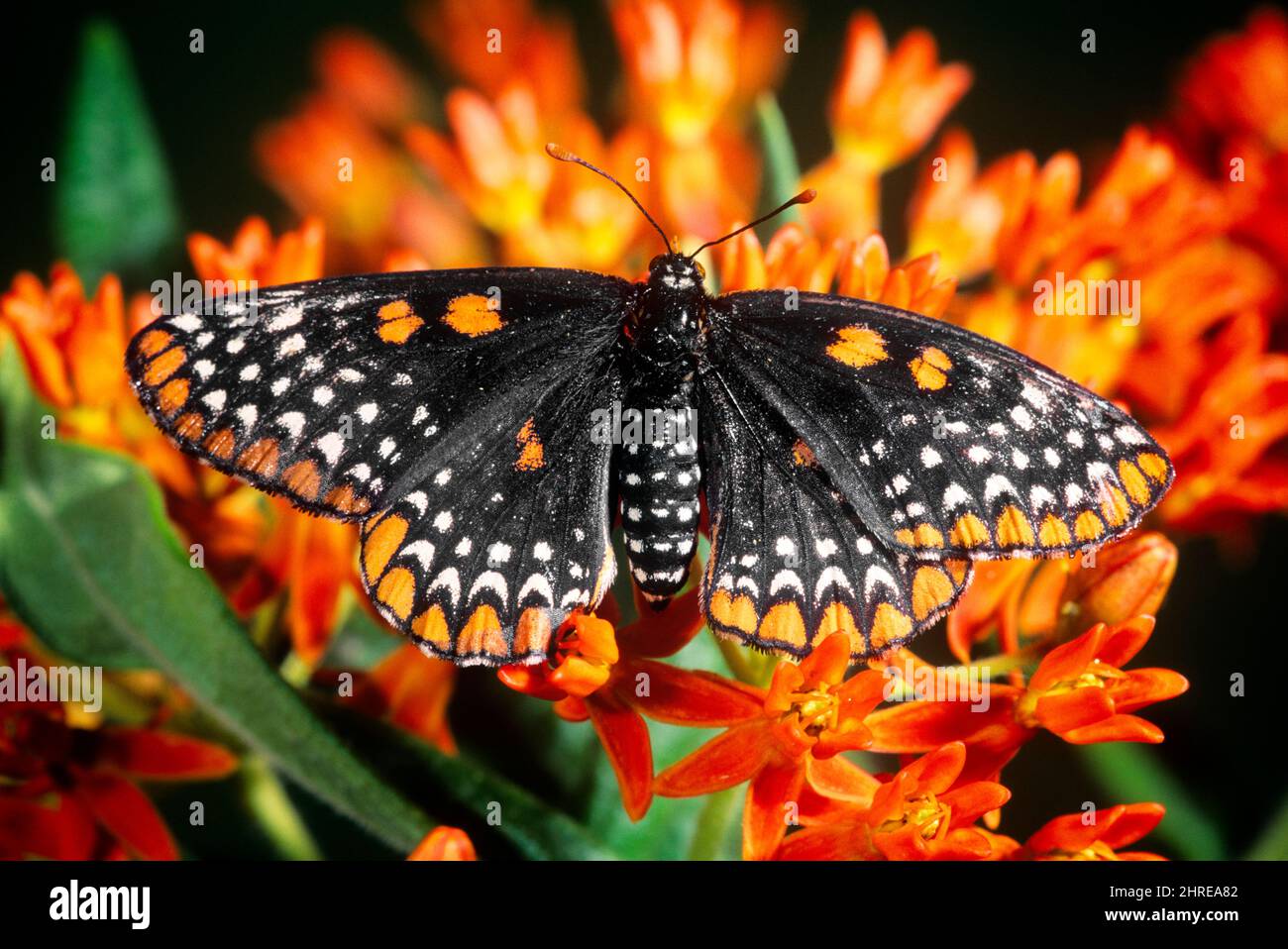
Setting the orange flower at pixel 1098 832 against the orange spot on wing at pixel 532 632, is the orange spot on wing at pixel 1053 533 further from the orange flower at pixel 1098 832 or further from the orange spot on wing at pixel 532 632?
the orange spot on wing at pixel 532 632

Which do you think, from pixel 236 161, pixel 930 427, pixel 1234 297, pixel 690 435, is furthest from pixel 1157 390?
pixel 236 161

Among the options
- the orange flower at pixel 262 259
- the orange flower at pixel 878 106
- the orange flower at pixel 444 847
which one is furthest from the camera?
the orange flower at pixel 878 106

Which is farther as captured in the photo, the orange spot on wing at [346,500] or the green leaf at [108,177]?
the green leaf at [108,177]

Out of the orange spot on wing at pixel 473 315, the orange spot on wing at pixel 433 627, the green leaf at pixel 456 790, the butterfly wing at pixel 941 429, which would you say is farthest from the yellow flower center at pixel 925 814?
the orange spot on wing at pixel 473 315

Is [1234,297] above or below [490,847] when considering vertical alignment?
above

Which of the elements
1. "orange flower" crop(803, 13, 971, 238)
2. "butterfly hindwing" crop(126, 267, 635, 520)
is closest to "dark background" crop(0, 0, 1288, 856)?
"orange flower" crop(803, 13, 971, 238)

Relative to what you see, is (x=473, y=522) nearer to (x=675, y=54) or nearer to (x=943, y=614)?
(x=943, y=614)

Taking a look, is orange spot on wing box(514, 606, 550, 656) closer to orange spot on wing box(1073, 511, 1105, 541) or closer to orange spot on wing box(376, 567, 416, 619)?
orange spot on wing box(376, 567, 416, 619)
